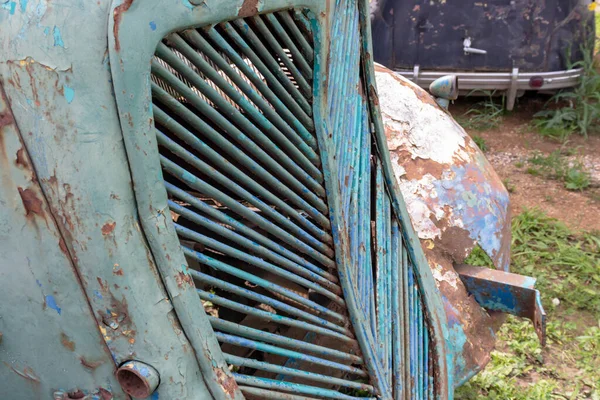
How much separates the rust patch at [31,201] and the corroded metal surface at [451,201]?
4.30 ft

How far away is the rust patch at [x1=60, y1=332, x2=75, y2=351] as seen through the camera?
3.90ft

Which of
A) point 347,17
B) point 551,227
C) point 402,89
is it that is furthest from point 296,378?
point 551,227

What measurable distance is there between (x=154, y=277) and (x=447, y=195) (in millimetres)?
1340

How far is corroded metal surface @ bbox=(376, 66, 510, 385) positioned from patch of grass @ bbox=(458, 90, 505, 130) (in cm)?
297

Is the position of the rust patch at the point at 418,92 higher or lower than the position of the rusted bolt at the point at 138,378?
higher

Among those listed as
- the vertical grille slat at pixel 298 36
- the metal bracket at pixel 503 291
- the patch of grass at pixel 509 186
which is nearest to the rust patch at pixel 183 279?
the vertical grille slat at pixel 298 36

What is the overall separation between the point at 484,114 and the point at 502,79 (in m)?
0.47

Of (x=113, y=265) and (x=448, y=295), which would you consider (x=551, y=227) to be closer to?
(x=448, y=295)

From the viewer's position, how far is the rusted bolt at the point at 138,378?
1.16 m

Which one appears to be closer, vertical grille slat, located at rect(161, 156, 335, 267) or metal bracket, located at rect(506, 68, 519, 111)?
vertical grille slat, located at rect(161, 156, 335, 267)

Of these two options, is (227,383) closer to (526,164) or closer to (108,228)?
(108,228)

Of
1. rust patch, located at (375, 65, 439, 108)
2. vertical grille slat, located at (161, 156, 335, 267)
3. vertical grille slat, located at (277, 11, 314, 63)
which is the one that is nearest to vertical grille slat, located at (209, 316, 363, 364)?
vertical grille slat, located at (161, 156, 335, 267)

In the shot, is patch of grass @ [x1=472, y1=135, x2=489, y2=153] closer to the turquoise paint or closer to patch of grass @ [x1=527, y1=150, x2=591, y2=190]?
patch of grass @ [x1=527, y1=150, x2=591, y2=190]

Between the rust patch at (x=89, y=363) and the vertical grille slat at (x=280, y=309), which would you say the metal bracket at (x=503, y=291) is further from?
the rust patch at (x=89, y=363)
